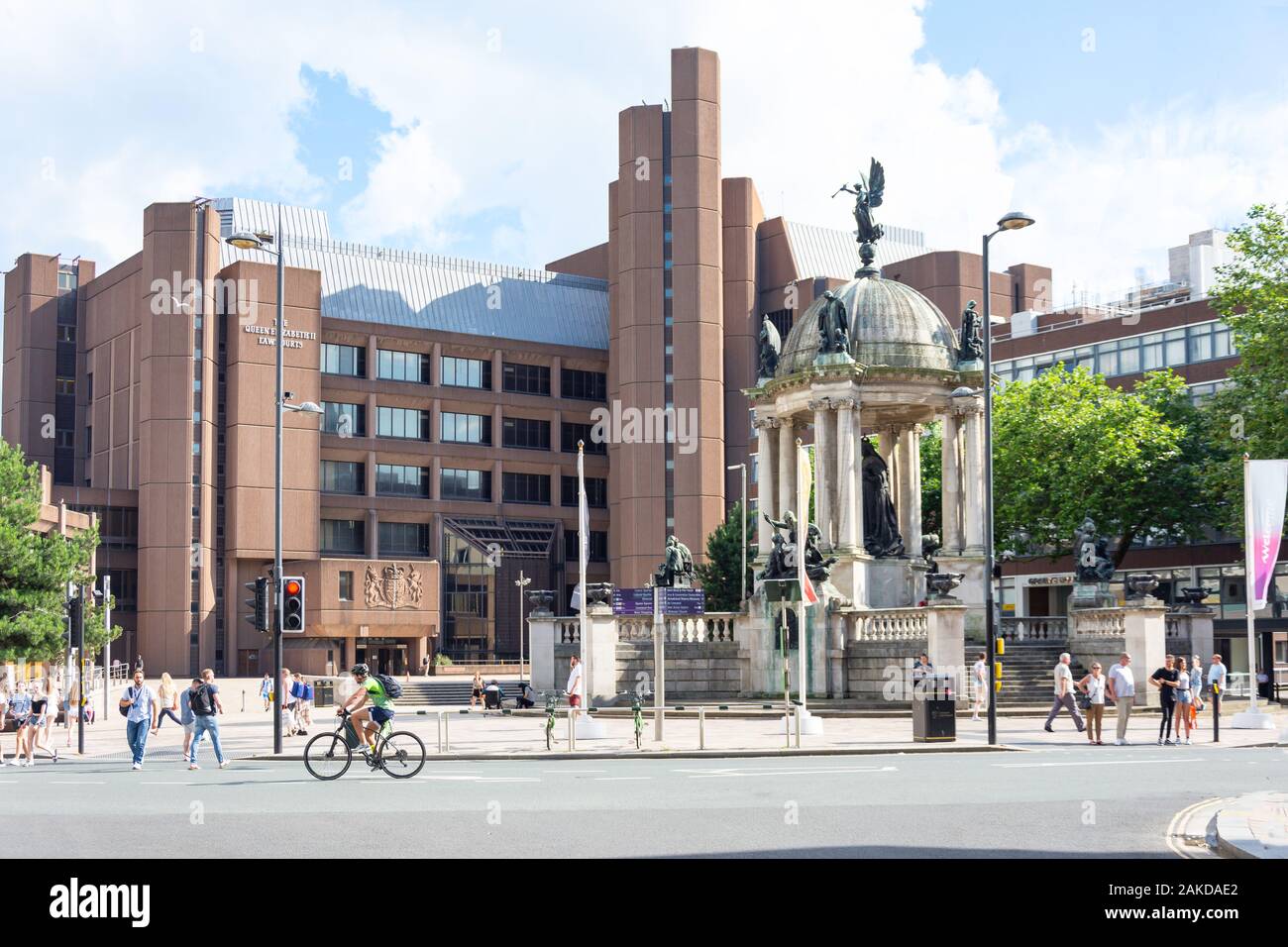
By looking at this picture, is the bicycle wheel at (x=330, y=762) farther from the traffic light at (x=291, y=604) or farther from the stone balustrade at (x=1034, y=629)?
the stone balustrade at (x=1034, y=629)

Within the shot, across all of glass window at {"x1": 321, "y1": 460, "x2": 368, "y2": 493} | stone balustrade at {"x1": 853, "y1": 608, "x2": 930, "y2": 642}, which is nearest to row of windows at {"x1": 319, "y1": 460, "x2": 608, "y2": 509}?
glass window at {"x1": 321, "y1": 460, "x2": 368, "y2": 493}

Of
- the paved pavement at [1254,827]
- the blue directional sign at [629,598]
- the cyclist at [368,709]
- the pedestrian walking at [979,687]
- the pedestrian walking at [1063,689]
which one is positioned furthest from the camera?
the blue directional sign at [629,598]

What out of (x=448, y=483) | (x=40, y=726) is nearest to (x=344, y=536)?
(x=448, y=483)

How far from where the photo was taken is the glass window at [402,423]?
92.5 m

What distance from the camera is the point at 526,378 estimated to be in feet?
322

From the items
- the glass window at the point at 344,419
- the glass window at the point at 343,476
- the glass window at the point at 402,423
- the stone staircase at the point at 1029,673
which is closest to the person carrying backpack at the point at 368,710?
the stone staircase at the point at 1029,673

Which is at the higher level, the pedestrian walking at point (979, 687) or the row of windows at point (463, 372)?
the row of windows at point (463, 372)

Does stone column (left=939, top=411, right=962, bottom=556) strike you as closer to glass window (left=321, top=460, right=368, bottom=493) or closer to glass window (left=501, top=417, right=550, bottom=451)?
glass window (left=321, top=460, right=368, bottom=493)

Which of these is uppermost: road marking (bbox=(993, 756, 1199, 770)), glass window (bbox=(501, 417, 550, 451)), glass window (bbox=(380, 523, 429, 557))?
glass window (bbox=(501, 417, 550, 451))

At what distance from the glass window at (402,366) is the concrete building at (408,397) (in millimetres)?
132

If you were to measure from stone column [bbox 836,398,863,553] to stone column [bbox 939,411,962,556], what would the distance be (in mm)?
3257

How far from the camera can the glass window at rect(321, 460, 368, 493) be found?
9038 centimetres

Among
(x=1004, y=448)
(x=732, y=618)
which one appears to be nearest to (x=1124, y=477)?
(x=1004, y=448)
